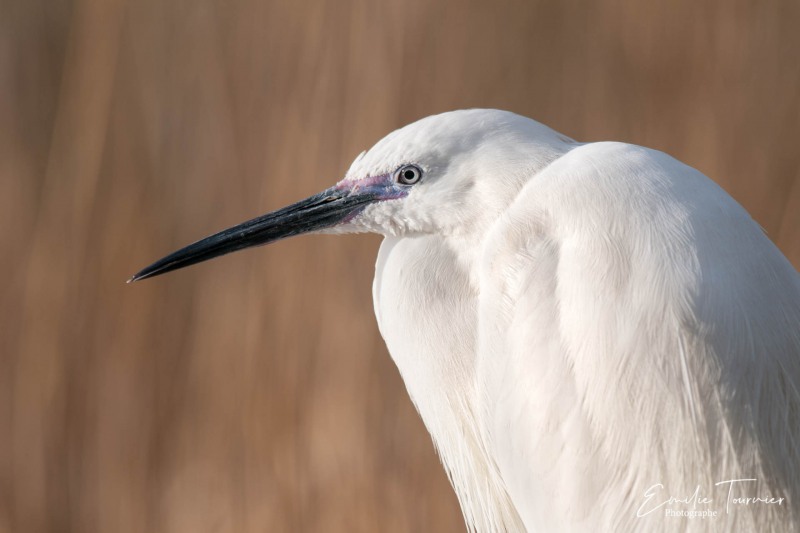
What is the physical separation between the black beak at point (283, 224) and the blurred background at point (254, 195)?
2.03 feet

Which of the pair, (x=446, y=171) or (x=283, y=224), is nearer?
(x=446, y=171)

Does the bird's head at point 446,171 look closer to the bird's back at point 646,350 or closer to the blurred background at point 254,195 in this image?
the bird's back at point 646,350

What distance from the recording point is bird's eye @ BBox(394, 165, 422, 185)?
791 millimetres

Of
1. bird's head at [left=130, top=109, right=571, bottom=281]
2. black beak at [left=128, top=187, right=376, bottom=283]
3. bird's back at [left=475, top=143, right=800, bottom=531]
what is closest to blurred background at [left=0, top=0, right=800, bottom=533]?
black beak at [left=128, top=187, right=376, bottom=283]

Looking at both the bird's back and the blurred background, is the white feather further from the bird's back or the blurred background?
the blurred background

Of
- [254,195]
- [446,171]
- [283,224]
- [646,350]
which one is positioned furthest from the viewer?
[254,195]

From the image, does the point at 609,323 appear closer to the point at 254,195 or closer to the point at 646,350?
the point at 646,350

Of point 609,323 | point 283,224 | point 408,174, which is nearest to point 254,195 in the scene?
point 283,224

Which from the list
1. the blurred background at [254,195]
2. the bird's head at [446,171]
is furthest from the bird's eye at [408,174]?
the blurred background at [254,195]

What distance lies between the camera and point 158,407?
1719 millimetres

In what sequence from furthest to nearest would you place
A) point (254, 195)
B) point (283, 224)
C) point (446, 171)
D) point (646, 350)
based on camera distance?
point (254, 195), point (283, 224), point (446, 171), point (646, 350)

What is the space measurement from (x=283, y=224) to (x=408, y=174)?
16 cm

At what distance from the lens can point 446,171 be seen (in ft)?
2.56

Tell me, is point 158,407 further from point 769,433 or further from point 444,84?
point 769,433
